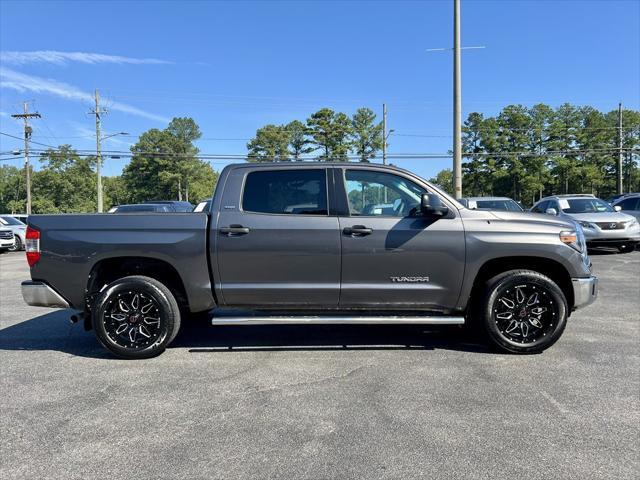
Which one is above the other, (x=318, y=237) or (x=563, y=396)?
(x=318, y=237)

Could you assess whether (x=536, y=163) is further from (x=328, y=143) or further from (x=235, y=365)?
(x=235, y=365)

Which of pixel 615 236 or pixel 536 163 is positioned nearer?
pixel 615 236

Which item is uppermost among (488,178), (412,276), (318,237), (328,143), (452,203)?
(328,143)

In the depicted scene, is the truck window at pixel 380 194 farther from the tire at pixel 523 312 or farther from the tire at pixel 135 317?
the tire at pixel 135 317

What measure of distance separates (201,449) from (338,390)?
1281 millimetres

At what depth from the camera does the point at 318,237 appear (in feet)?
15.3

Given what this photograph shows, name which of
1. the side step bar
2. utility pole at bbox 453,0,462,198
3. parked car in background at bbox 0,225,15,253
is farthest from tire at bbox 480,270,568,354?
parked car in background at bbox 0,225,15,253

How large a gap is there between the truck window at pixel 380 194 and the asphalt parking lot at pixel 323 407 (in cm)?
145

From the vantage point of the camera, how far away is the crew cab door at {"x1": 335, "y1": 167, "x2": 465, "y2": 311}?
4633 millimetres

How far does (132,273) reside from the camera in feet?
16.4

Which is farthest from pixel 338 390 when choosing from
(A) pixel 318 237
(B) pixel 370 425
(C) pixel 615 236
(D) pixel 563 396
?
(C) pixel 615 236

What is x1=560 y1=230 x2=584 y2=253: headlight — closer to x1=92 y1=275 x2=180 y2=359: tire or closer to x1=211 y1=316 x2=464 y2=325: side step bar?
x1=211 y1=316 x2=464 y2=325: side step bar

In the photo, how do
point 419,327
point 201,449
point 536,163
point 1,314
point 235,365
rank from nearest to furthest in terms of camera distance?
point 201,449
point 235,365
point 419,327
point 1,314
point 536,163

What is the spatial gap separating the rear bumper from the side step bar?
159 centimetres
